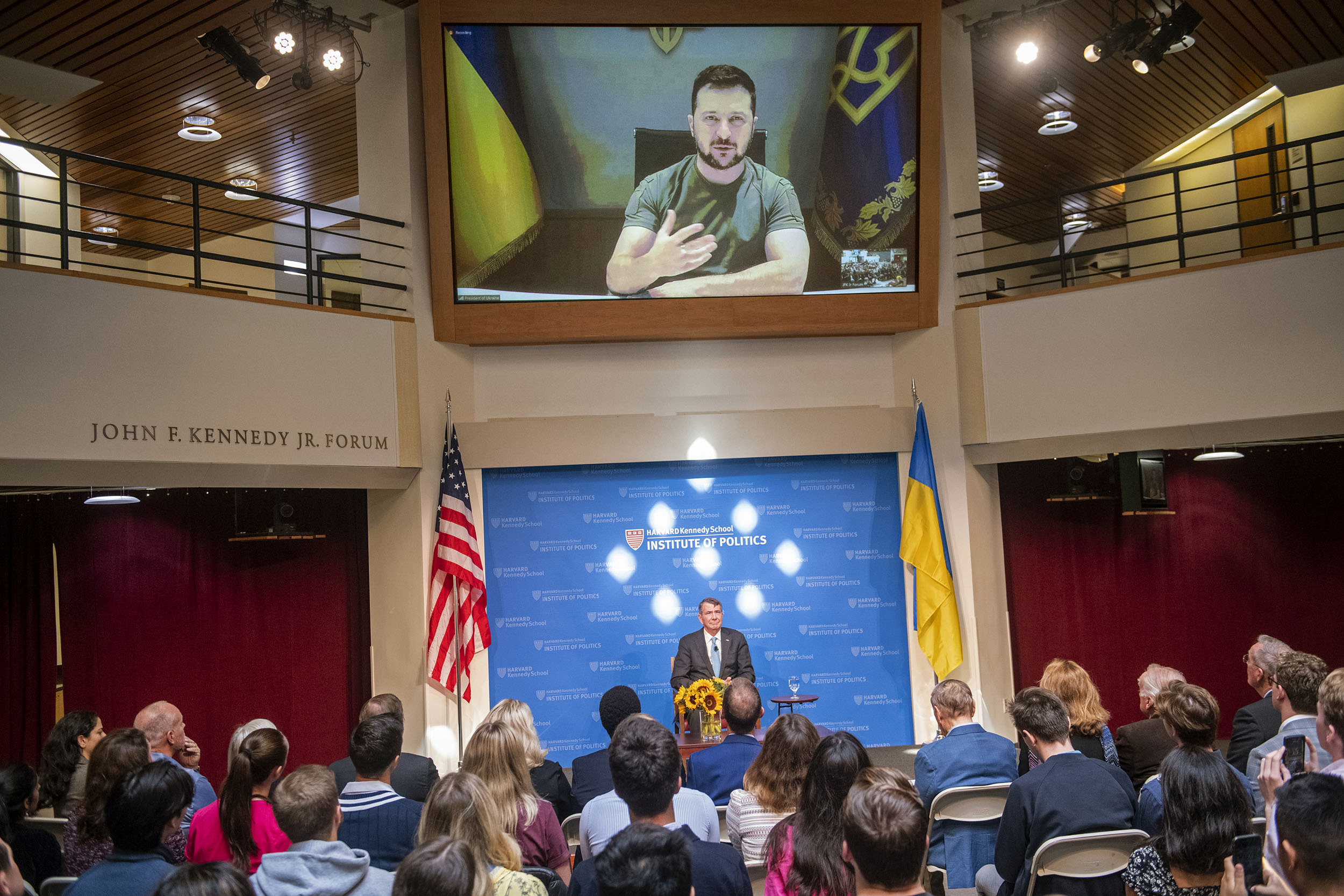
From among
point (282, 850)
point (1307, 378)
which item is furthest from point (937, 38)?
point (282, 850)

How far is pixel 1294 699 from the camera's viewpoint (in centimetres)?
417

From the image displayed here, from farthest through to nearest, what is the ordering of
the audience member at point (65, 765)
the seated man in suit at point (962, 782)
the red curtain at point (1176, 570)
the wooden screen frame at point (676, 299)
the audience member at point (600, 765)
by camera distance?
the red curtain at point (1176, 570) < the wooden screen frame at point (676, 299) < the audience member at point (65, 765) < the audience member at point (600, 765) < the seated man in suit at point (962, 782)

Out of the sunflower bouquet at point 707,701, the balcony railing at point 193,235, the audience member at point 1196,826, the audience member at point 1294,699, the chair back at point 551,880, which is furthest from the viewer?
the balcony railing at point 193,235

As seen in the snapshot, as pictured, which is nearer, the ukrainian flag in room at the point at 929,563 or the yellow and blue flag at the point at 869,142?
the yellow and blue flag at the point at 869,142

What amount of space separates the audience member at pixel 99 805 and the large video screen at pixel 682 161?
14.2 feet

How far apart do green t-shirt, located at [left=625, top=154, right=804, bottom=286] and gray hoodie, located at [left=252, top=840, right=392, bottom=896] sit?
5348mm

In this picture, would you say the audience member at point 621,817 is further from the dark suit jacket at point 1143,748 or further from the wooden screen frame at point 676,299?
the wooden screen frame at point 676,299

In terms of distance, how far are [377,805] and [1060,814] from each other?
2372mm

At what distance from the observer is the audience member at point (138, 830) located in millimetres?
2865

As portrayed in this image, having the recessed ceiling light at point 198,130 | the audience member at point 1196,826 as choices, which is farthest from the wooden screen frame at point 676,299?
the audience member at point 1196,826

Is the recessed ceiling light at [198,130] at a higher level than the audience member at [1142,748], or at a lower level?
higher

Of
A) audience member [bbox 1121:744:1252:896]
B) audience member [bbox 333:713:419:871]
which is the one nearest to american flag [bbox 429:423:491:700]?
audience member [bbox 333:713:419:871]

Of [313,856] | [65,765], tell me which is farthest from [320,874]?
[65,765]

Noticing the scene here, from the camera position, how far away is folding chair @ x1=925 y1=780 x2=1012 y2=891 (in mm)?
4098
